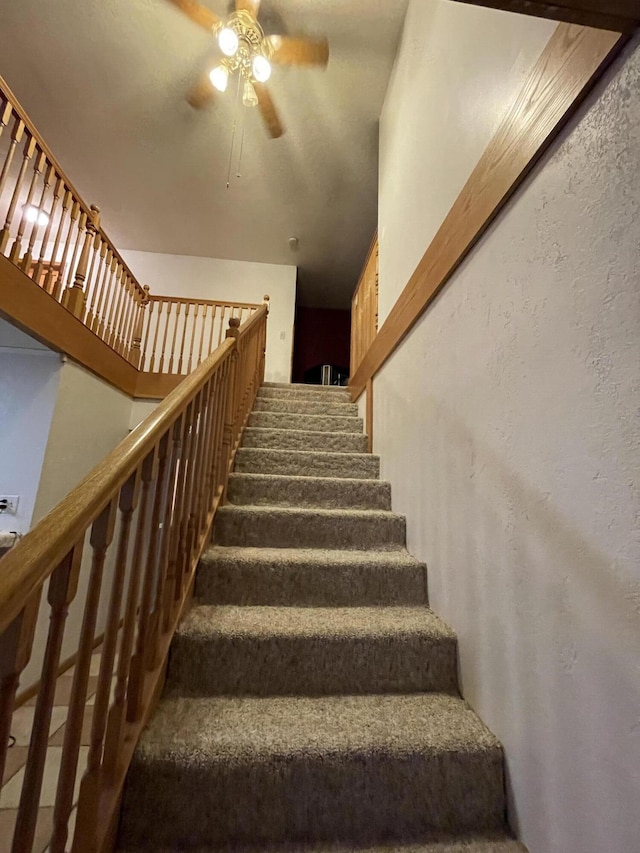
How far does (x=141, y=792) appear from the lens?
Result: 0.88m

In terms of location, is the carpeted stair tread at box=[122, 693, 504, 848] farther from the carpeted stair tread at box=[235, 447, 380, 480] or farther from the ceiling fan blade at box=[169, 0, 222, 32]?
the ceiling fan blade at box=[169, 0, 222, 32]

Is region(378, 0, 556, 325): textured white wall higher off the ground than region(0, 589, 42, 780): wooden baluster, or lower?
higher

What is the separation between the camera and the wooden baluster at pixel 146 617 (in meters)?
0.97

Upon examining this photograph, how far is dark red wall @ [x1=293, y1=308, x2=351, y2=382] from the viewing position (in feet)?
22.5

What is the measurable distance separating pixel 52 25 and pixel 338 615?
4.38m

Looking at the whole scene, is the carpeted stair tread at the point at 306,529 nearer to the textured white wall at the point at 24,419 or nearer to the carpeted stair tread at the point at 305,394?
the textured white wall at the point at 24,419

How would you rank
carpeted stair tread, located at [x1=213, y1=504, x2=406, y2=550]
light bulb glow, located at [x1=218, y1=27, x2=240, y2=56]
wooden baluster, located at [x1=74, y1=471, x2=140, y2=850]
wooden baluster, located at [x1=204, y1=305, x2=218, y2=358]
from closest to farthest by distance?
1. wooden baluster, located at [x1=74, y1=471, x2=140, y2=850]
2. carpeted stair tread, located at [x1=213, y1=504, x2=406, y2=550]
3. light bulb glow, located at [x1=218, y1=27, x2=240, y2=56]
4. wooden baluster, located at [x1=204, y1=305, x2=218, y2=358]

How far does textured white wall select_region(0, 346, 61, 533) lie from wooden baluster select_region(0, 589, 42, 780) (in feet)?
7.71

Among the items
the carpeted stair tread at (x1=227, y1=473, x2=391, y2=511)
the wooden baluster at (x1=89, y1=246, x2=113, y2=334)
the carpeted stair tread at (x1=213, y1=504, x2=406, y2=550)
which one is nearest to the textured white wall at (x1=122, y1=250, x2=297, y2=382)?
the wooden baluster at (x1=89, y1=246, x2=113, y2=334)

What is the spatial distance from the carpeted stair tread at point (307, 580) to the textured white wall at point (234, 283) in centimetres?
411

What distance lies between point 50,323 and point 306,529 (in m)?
2.06

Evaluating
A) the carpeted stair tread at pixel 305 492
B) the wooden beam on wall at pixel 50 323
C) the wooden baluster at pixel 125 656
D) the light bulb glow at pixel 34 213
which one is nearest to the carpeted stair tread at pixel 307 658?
the wooden baluster at pixel 125 656

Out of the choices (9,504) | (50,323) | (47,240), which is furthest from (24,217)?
(9,504)

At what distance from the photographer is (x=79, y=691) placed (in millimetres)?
746
